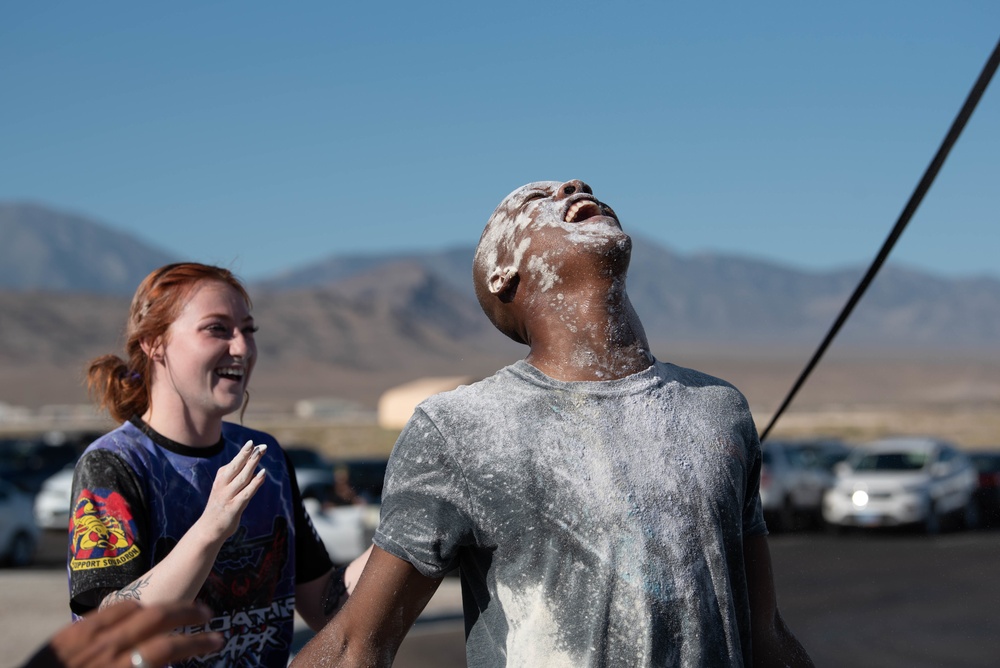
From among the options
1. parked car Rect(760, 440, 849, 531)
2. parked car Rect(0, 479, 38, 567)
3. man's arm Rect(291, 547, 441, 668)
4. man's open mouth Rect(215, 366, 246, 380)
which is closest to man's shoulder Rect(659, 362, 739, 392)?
man's arm Rect(291, 547, 441, 668)

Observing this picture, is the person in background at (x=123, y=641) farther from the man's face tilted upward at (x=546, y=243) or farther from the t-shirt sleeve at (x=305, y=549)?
the t-shirt sleeve at (x=305, y=549)

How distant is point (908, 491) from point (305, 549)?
17.4 meters

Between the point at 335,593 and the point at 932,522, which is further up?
the point at 335,593

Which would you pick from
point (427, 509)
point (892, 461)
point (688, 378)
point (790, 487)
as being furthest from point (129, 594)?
point (892, 461)

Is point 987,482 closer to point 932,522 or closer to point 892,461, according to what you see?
point 932,522

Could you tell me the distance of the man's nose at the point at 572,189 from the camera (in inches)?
85.4

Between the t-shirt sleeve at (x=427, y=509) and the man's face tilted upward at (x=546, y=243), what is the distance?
1.10 feet

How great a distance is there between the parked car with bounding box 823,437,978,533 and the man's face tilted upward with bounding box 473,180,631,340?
59.0 feet

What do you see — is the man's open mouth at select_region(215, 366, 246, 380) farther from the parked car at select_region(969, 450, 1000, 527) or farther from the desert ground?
the desert ground

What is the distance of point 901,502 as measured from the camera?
18.8 meters

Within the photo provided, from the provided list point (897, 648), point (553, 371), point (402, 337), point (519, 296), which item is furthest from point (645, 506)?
point (402, 337)

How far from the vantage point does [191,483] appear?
2912 millimetres

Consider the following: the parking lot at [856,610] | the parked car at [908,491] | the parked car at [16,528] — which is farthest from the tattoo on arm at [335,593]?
the parked car at [908,491]

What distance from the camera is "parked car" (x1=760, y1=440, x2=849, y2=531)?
1998 cm
